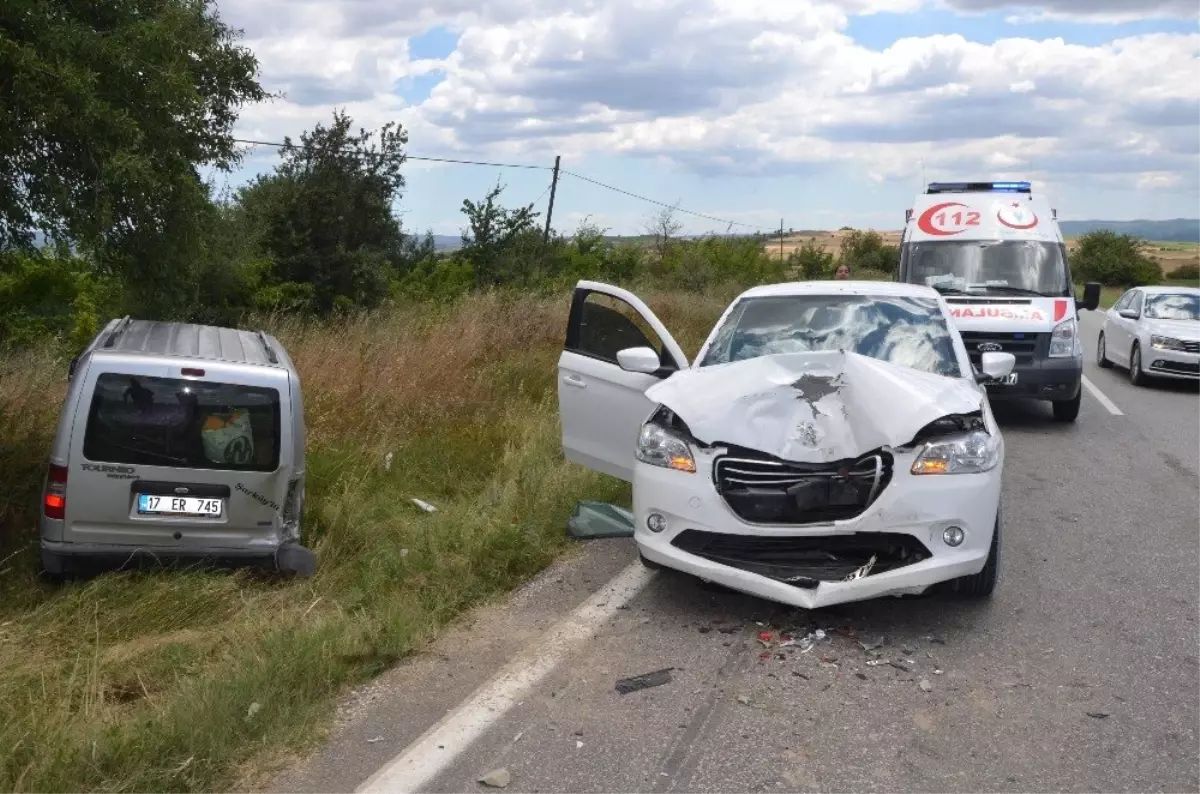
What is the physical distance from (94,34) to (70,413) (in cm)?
248

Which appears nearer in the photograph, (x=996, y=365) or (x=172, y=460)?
(x=172, y=460)

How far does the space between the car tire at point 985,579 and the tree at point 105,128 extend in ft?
17.7

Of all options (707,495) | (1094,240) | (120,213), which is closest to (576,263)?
(120,213)

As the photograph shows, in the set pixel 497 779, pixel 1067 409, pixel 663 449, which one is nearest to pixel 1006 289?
pixel 1067 409

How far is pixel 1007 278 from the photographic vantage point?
13.4 metres

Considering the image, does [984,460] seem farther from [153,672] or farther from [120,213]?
[120,213]

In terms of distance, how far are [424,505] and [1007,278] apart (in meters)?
8.35

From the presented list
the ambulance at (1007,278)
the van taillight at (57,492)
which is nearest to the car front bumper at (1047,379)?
the ambulance at (1007,278)

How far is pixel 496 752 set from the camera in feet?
13.8

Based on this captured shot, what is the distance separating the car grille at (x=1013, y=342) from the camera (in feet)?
41.1

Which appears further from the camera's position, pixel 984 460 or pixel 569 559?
pixel 569 559

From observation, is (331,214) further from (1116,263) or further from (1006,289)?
(1116,263)

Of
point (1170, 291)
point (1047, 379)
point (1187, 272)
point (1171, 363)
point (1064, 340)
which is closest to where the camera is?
point (1047, 379)

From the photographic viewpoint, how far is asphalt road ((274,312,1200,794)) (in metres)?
4.04
